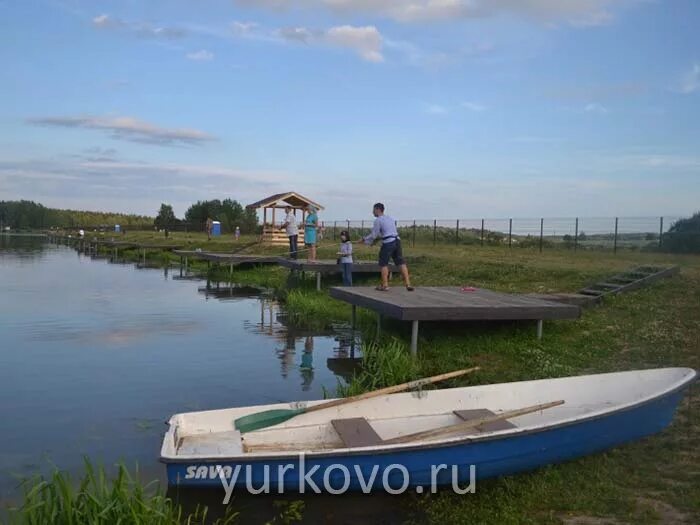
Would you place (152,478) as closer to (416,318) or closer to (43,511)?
(43,511)

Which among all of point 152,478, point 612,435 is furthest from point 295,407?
point 612,435

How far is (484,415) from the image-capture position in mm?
7039

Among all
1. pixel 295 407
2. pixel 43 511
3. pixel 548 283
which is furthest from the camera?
pixel 548 283

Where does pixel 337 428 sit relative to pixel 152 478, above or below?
above

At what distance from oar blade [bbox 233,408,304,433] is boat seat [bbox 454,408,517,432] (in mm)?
1736

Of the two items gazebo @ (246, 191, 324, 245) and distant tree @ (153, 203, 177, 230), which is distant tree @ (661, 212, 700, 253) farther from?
distant tree @ (153, 203, 177, 230)

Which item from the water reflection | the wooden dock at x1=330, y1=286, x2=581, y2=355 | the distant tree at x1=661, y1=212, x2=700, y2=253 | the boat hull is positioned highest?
the distant tree at x1=661, y1=212, x2=700, y2=253

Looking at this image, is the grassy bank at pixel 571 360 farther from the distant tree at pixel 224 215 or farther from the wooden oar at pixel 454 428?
the distant tree at pixel 224 215

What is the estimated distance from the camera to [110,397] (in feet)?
30.6

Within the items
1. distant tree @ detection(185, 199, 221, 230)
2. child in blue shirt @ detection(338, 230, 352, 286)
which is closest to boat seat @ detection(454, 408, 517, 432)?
child in blue shirt @ detection(338, 230, 352, 286)

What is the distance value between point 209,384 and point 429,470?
5.11 m

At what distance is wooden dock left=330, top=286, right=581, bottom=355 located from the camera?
1042 cm

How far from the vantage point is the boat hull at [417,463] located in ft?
18.2

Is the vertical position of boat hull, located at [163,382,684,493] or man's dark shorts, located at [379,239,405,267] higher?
man's dark shorts, located at [379,239,405,267]
